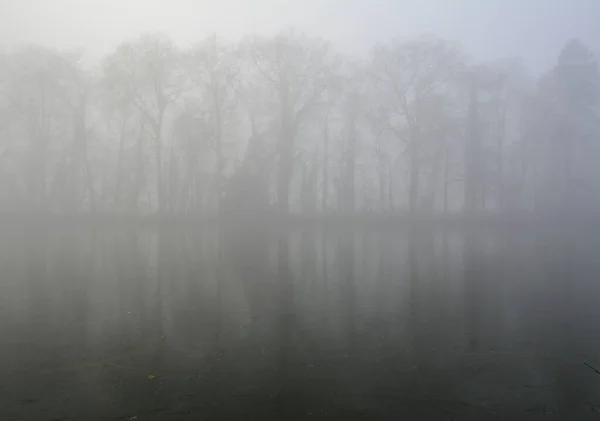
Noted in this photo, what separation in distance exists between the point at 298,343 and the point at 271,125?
46414 mm

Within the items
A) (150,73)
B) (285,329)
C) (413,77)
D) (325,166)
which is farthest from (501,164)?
(285,329)

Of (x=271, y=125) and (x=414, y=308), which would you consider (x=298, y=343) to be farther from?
(x=271, y=125)

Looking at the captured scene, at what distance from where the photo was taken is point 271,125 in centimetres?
5388

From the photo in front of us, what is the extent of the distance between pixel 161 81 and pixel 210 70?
212 inches

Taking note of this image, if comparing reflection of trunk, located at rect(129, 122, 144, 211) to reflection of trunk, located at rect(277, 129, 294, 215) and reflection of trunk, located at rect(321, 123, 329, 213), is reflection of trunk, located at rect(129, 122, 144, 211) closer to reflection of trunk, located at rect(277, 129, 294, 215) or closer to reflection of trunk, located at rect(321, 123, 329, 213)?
reflection of trunk, located at rect(277, 129, 294, 215)

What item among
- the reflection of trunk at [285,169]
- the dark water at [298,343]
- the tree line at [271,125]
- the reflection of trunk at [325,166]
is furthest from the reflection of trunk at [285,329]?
the reflection of trunk at [325,166]

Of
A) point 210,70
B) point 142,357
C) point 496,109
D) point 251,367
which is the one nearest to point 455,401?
point 251,367

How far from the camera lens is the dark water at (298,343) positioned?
633cm

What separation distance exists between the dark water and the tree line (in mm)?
34091

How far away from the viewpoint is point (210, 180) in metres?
52.7

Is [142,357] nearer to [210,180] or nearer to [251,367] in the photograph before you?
[251,367]

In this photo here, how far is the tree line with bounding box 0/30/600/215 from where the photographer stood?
167 feet

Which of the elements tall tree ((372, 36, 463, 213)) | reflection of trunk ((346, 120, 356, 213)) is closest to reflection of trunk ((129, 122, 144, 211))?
reflection of trunk ((346, 120, 356, 213))

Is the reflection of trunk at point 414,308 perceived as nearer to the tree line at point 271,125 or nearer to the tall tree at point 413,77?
the tree line at point 271,125
